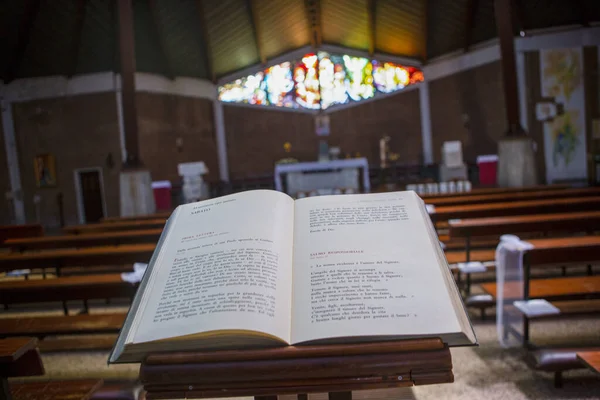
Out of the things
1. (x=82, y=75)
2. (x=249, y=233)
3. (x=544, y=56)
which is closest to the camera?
(x=249, y=233)

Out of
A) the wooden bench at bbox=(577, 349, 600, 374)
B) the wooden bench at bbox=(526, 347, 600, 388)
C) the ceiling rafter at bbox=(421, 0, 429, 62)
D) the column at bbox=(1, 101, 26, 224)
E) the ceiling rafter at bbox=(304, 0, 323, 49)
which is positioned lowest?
the wooden bench at bbox=(526, 347, 600, 388)

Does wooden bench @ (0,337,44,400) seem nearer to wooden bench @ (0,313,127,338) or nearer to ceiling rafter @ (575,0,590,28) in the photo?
wooden bench @ (0,313,127,338)

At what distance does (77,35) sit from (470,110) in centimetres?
1064

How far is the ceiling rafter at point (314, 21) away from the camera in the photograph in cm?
1352

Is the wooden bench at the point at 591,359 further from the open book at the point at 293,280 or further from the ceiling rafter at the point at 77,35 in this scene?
the ceiling rafter at the point at 77,35

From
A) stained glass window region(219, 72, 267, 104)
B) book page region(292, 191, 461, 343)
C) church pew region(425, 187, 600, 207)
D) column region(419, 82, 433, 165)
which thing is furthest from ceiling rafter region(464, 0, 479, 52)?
book page region(292, 191, 461, 343)

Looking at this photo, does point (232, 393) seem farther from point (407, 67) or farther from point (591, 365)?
point (407, 67)

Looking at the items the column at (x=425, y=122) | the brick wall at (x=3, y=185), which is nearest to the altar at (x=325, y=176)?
the column at (x=425, y=122)

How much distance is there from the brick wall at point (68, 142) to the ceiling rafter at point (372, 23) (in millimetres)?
7310

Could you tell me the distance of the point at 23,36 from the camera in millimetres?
11648

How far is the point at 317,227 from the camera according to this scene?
4.13 ft

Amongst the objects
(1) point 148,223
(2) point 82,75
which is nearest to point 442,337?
(1) point 148,223

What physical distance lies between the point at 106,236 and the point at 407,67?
42.7 feet

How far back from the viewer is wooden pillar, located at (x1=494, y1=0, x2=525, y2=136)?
870 cm
